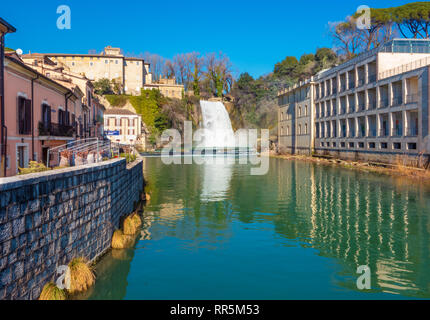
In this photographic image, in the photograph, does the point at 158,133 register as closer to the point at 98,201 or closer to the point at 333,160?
the point at 333,160

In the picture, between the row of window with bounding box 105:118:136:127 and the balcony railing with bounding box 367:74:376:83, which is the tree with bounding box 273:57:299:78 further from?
the balcony railing with bounding box 367:74:376:83

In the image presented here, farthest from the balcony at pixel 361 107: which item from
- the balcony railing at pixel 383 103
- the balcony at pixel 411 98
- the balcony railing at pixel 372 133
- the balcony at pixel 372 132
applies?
the balcony at pixel 411 98

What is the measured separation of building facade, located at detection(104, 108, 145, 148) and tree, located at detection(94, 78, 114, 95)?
1269 cm

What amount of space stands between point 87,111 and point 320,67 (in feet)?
191

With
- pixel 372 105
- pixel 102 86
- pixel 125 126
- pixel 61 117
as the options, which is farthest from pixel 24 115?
pixel 102 86

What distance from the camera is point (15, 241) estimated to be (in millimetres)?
6008

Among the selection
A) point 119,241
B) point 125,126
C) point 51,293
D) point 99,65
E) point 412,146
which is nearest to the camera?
point 51,293

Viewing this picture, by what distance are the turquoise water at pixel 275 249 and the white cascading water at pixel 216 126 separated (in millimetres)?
56033

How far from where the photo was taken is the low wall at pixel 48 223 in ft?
19.2

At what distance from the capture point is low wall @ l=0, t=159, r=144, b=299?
19.2ft

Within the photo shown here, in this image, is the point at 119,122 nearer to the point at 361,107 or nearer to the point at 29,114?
the point at 361,107

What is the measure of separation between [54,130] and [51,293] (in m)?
14.7

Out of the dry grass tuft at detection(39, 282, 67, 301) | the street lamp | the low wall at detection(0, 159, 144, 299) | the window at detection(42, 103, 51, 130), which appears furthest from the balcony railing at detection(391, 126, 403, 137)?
the dry grass tuft at detection(39, 282, 67, 301)

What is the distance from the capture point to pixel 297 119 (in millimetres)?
58281
